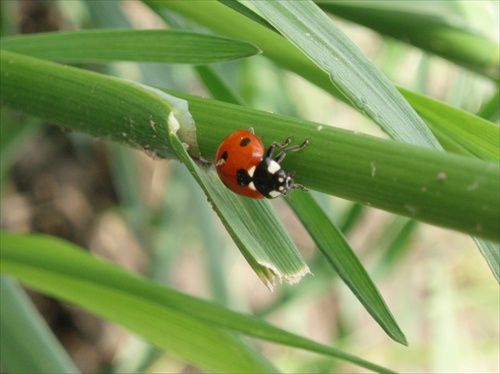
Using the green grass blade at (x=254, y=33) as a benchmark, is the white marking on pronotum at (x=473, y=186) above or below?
below

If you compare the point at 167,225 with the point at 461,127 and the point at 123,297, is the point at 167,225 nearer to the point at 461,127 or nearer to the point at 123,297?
the point at 123,297

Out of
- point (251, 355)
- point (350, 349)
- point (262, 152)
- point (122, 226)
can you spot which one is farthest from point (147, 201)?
point (262, 152)

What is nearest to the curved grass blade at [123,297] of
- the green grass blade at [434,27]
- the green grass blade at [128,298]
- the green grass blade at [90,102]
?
the green grass blade at [128,298]

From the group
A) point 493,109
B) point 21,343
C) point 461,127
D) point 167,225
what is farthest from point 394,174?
point 167,225

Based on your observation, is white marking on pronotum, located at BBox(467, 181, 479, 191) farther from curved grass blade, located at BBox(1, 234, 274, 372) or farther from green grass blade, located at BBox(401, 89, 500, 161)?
curved grass blade, located at BBox(1, 234, 274, 372)

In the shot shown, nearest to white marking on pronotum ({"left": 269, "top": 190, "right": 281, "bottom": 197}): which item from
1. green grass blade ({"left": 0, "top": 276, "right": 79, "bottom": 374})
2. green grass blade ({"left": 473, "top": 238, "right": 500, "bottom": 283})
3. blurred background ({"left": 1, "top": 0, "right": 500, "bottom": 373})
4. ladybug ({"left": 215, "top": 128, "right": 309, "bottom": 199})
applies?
ladybug ({"left": 215, "top": 128, "right": 309, "bottom": 199})

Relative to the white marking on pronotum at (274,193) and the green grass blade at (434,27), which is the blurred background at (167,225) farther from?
the white marking on pronotum at (274,193)
